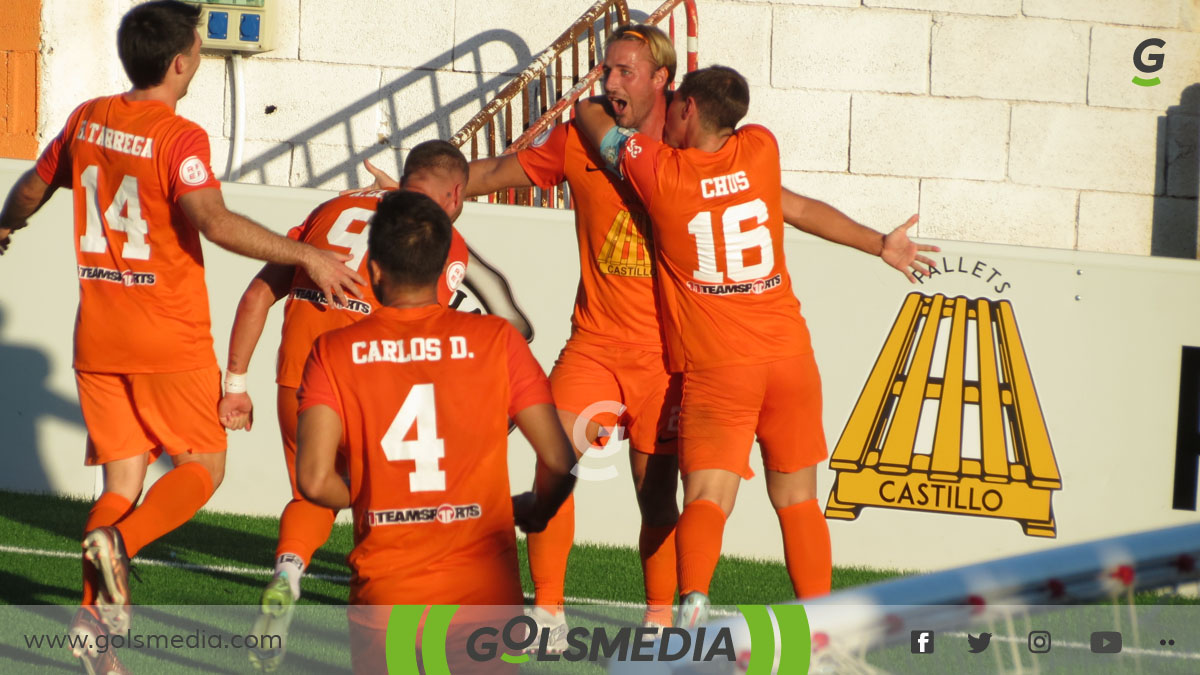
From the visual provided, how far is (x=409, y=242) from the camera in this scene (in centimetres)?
305

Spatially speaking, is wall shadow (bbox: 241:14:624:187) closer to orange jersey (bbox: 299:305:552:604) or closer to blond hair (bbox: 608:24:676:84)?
blond hair (bbox: 608:24:676:84)

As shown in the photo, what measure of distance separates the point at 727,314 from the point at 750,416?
0.38m

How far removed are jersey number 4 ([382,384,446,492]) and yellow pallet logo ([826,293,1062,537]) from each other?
428 centimetres

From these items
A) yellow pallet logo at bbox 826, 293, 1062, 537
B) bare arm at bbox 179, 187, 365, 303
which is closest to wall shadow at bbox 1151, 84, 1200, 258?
yellow pallet logo at bbox 826, 293, 1062, 537

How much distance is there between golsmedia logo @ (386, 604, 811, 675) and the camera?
6.38 feet

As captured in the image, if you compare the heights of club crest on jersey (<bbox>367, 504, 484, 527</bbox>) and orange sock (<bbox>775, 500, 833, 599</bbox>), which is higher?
club crest on jersey (<bbox>367, 504, 484, 527</bbox>)

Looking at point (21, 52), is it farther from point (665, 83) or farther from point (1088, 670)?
point (1088, 670)

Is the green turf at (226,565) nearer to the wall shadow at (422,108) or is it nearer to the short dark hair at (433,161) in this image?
the short dark hair at (433,161)

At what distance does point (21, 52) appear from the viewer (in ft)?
31.4

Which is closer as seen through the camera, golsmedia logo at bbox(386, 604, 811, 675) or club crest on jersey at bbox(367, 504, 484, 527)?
golsmedia logo at bbox(386, 604, 811, 675)

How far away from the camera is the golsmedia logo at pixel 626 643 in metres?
1.94

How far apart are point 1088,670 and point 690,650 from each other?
0.60 meters

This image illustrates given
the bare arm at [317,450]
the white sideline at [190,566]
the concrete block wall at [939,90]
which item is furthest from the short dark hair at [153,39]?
the concrete block wall at [939,90]

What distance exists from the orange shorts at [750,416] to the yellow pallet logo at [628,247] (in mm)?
468
